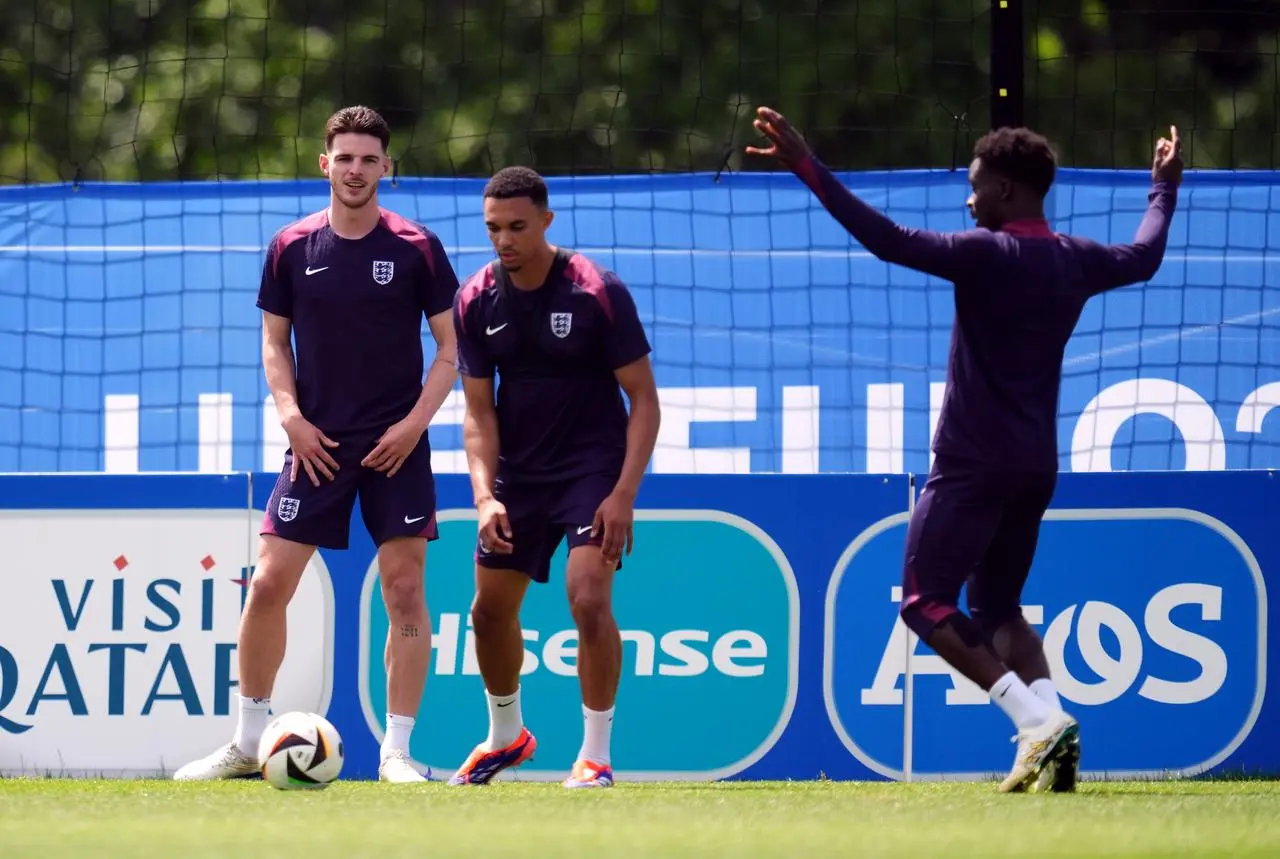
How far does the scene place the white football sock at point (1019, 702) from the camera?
5.71 m

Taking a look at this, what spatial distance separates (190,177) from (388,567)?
13.5 metres

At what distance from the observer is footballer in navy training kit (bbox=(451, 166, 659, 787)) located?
20.7 feet

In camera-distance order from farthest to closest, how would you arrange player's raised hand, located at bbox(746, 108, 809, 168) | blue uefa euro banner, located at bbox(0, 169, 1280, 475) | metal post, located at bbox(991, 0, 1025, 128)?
blue uefa euro banner, located at bbox(0, 169, 1280, 475) → metal post, located at bbox(991, 0, 1025, 128) → player's raised hand, located at bbox(746, 108, 809, 168)

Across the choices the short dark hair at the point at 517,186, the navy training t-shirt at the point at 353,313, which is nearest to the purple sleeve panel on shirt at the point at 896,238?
the short dark hair at the point at 517,186

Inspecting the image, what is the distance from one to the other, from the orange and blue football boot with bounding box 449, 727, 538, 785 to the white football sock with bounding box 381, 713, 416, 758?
188 millimetres

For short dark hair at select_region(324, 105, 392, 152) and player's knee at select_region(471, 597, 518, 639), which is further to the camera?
short dark hair at select_region(324, 105, 392, 152)

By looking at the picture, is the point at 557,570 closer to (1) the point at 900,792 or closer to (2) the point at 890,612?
(2) the point at 890,612

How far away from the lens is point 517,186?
633 centimetres

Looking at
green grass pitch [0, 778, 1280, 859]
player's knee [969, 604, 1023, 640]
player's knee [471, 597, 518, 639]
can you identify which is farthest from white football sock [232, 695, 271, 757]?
player's knee [969, 604, 1023, 640]

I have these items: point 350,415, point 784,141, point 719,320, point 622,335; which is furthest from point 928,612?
point 719,320

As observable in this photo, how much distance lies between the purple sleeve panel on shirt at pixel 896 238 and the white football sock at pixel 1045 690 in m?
1.14

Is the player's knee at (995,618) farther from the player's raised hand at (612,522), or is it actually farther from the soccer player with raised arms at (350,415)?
the soccer player with raised arms at (350,415)

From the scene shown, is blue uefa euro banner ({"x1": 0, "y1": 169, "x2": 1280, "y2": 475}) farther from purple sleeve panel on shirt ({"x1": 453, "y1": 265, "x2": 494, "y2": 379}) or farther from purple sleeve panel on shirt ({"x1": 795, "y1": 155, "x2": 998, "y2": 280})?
purple sleeve panel on shirt ({"x1": 795, "y1": 155, "x2": 998, "y2": 280})

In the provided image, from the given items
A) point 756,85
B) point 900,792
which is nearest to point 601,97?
point 756,85
